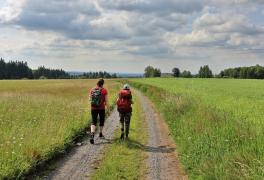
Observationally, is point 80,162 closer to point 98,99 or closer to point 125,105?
point 98,99

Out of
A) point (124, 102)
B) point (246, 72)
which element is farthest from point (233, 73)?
point (124, 102)

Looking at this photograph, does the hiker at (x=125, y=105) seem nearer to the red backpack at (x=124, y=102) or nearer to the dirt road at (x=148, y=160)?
the red backpack at (x=124, y=102)

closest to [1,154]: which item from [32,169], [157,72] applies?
[32,169]

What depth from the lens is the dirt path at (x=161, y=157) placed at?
10906mm

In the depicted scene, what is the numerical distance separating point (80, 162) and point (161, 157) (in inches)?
104

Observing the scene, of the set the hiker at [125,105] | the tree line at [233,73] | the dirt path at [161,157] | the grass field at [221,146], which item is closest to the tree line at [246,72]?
the tree line at [233,73]

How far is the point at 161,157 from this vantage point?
43.2 ft

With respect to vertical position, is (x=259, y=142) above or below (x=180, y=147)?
above

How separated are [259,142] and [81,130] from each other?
956 centimetres

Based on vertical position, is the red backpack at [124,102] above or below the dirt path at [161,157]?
above

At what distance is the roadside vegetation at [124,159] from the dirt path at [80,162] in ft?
0.98

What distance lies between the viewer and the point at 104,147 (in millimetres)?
14609

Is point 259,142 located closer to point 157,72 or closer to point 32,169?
point 32,169

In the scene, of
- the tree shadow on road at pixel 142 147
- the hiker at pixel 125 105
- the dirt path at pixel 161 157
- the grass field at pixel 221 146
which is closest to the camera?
the grass field at pixel 221 146
